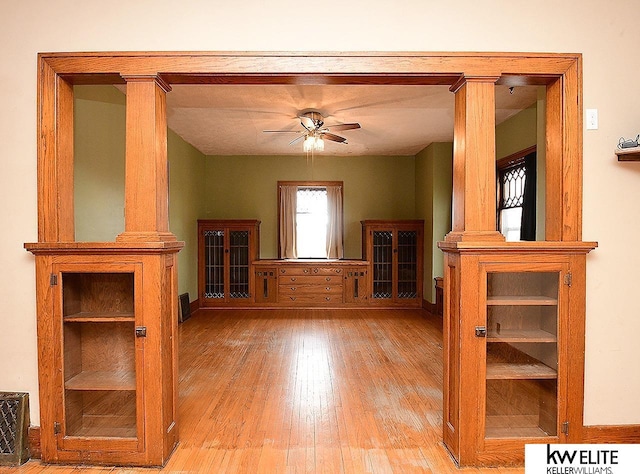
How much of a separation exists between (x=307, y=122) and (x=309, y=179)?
2.97 meters

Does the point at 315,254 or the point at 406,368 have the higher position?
the point at 315,254

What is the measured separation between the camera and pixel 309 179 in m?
8.34

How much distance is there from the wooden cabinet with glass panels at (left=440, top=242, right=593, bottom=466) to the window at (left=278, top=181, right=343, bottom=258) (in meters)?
5.76

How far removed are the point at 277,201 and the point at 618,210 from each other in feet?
20.7

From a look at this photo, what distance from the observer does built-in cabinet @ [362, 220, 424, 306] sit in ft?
24.9

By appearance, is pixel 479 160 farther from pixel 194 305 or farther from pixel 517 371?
pixel 194 305

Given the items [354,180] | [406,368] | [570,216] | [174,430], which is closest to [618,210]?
[570,216]

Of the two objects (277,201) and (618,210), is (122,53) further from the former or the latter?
(277,201)

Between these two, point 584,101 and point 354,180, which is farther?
point 354,180

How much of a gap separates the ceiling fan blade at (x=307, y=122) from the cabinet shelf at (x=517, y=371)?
3.62m

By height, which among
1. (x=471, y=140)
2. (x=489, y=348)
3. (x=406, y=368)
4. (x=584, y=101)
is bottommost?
(x=406, y=368)

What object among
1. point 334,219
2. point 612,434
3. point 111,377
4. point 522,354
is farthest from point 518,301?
point 334,219

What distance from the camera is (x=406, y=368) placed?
421 cm

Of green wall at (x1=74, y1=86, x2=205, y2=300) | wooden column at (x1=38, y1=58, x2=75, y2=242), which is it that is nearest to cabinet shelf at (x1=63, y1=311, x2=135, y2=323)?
wooden column at (x1=38, y1=58, x2=75, y2=242)
